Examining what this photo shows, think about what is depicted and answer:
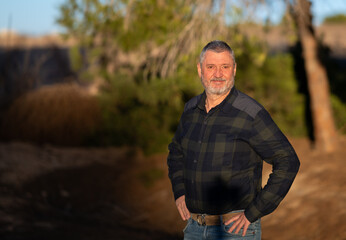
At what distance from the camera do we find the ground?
6.91 m

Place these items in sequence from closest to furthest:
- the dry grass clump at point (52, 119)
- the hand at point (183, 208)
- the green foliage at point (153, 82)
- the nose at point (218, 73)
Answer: the nose at point (218, 73) → the hand at point (183, 208) → the green foliage at point (153, 82) → the dry grass clump at point (52, 119)

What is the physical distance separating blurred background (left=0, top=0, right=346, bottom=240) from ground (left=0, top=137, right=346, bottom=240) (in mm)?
25

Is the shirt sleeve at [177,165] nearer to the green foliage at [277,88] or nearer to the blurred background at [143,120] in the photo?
the blurred background at [143,120]

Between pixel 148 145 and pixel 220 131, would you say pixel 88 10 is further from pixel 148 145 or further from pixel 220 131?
pixel 220 131

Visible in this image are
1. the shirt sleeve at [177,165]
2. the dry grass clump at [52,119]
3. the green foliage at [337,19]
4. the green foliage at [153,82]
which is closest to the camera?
the shirt sleeve at [177,165]

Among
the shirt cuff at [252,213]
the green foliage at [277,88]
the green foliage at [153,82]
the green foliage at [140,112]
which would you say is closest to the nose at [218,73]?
the shirt cuff at [252,213]

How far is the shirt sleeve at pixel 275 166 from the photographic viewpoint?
8.81ft

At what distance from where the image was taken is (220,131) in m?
2.82

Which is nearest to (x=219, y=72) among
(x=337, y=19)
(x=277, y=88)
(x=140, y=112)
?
(x=277, y=88)

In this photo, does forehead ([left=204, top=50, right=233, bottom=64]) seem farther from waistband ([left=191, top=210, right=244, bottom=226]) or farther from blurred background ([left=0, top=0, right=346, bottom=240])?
blurred background ([left=0, top=0, right=346, bottom=240])

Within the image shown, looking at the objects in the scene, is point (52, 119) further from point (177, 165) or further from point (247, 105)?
point (247, 105)

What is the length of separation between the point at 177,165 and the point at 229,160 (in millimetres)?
530

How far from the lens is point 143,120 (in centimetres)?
1123

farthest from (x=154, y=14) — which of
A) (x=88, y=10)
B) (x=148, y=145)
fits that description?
(x=148, y=145)
